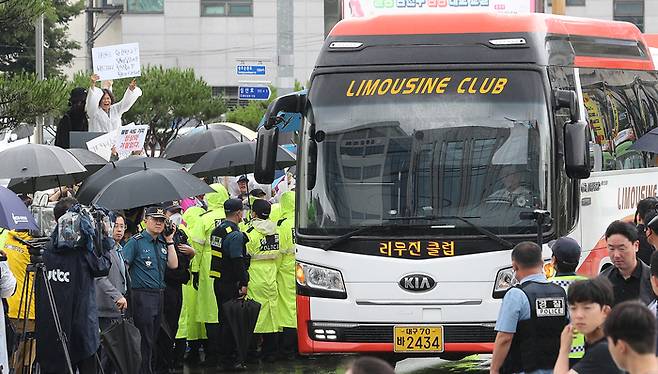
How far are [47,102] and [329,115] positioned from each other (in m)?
3.46

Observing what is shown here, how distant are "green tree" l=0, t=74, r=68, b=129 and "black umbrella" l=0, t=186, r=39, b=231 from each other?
2891 mm

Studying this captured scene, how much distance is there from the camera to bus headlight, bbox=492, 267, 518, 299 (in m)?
11.9

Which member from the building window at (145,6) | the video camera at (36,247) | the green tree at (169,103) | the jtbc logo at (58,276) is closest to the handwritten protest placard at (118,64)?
the video camera at (36,247)

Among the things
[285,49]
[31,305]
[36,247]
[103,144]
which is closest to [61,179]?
[103,144]

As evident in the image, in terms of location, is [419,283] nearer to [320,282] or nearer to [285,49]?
[320,282]

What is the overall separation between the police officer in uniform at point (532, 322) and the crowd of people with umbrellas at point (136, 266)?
3964mm

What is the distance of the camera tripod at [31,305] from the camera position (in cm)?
1090

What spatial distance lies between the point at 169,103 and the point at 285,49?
2241cm

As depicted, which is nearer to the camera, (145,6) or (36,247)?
(36,247)

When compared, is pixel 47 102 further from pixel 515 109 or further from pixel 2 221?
pixel 515 109

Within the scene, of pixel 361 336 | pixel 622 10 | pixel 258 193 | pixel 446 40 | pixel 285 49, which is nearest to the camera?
pixel 361 336

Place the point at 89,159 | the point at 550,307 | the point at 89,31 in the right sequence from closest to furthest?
the point at 550,307 < the point at 89,159 < the point at 89,31

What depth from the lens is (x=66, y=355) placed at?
10.8m

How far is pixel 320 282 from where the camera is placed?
1231cm
